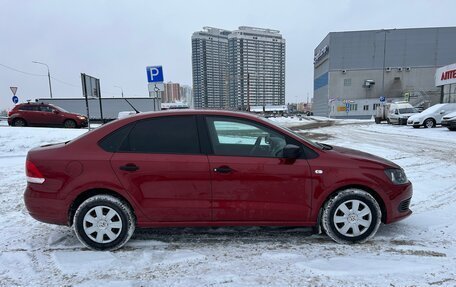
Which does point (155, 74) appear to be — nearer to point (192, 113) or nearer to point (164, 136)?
point (192, 113)

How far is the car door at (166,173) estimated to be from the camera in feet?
11.2

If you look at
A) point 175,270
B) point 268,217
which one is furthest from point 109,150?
point 268,217

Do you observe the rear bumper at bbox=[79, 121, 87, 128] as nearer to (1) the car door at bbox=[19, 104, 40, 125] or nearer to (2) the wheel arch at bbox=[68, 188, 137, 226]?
(1) the car door at bbox=[19, 104, 40, 125]

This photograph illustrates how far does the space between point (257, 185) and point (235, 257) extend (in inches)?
32.4

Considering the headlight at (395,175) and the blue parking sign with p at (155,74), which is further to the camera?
the blue parking sign with p at (155,74)

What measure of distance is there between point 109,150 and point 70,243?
4.23 ft

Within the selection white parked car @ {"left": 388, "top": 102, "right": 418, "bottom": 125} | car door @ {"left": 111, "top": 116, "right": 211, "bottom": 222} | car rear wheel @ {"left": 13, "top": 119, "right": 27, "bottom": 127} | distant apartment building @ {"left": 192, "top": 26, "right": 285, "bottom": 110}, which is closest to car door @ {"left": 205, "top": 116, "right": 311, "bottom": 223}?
car door @ {"left": 111, "top": 116, "right": 211, "bottom": 222}

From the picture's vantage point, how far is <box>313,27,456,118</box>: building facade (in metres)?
59.6

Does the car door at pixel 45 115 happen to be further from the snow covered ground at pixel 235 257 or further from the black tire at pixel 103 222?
the black tire at pixel 103 222

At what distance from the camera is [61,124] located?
17.1 metres

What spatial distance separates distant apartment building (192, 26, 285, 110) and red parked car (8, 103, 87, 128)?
37359mm

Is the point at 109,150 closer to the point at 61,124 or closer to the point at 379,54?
the point at 61,124

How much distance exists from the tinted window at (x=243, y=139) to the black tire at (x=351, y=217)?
0.89 m

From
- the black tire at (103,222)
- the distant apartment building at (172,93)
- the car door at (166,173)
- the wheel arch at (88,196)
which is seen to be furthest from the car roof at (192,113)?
the distant apartment building at (172,93)
